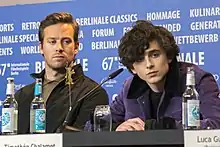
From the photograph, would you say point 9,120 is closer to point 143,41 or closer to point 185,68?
point 143,41

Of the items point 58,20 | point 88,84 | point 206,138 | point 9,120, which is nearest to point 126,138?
point 206,138

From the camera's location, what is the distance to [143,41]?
2428 mm

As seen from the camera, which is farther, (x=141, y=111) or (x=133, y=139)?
(x=141, y=111)

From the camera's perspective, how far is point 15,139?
5.65ft

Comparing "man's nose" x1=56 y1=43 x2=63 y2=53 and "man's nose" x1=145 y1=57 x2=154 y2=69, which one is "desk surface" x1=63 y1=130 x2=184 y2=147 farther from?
"man's nose" x1=56 y1=43 x2=63 y2=53

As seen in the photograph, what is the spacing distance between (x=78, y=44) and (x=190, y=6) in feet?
2.11

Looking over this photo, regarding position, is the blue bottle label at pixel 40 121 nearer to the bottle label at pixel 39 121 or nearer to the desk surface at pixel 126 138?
the bottle label at pixel 39 121

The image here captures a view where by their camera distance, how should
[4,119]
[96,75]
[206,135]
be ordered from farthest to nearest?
[96,75]
[4,119]
[206,135]

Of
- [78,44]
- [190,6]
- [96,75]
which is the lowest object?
[96,75]

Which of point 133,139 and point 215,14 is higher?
point 215,14

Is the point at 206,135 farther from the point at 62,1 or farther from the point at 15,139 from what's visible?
the point at 62,1

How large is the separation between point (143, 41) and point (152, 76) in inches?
6.6

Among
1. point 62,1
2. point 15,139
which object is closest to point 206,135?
point 15,139

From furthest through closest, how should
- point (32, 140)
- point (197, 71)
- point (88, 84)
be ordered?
point (88, 84) < point (197, 71) < point (32, 140)
